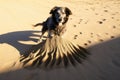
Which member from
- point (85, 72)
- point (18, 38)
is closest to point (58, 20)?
point (85, 72)

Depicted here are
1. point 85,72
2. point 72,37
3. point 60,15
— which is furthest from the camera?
point 72,37

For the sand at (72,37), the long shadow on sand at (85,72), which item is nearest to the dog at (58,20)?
the sand at (72,37)

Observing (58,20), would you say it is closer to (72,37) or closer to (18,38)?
(72,37)

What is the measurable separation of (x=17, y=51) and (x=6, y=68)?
30.0 inches

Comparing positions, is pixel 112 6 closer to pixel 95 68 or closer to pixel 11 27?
pixel 11 27

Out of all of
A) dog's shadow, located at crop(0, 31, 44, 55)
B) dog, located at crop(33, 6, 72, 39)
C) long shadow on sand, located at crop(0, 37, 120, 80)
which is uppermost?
dog, located at crop(33, 6, 72, 39)

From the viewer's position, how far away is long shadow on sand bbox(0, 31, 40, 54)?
656cm

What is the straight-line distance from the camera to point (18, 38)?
23.1ft

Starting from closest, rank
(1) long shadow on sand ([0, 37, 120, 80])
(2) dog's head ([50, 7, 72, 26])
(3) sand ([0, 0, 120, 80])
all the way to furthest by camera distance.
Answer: (1) long shadow on sand ([0, 37, 120, 80]) < (3) sand ([0, 0, 120, 80]) < (2) dog's head ([50, 7, 72, 26])

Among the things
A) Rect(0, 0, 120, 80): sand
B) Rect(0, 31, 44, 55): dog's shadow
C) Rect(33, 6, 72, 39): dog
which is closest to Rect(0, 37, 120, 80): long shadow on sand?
Rect(0, 0, 120, 80): sand

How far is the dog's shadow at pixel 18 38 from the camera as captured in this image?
6.56 metres

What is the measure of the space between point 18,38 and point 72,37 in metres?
1.39

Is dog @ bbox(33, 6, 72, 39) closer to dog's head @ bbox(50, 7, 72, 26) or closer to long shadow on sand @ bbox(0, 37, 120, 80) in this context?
dog's head @ bbox(50, 7, 72, 26)

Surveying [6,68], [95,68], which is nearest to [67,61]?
[95,68]
